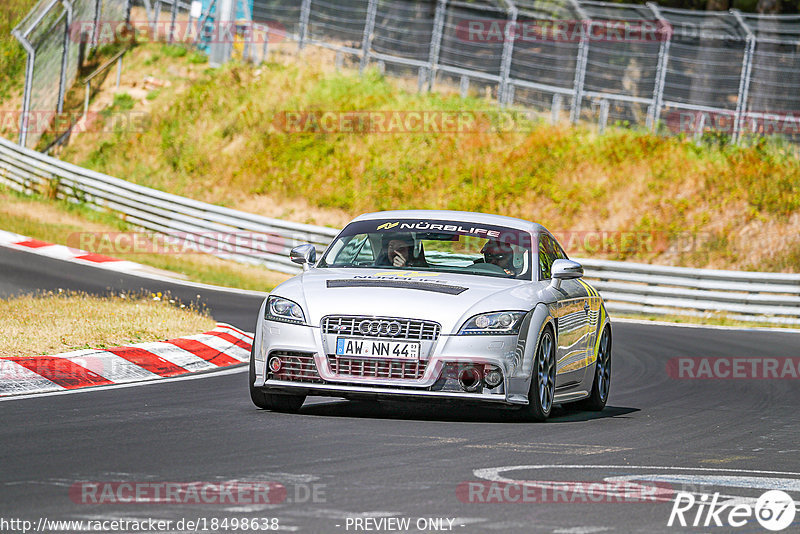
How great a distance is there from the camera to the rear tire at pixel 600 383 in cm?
1041

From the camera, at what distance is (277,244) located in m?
26.3

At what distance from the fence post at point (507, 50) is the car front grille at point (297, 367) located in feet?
75.9

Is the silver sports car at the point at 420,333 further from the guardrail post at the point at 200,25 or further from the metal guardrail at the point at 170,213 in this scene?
the guardrail post at the point at 200,25

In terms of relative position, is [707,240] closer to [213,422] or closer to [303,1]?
[303,1]

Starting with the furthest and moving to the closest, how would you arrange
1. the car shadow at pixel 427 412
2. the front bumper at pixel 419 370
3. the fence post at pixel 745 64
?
the fence post at pixel 745 64 → the car shadow at pixel 427 412 → the front bumper at pixel 419 370

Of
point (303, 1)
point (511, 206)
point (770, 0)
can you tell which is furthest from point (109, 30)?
point (770, 0)

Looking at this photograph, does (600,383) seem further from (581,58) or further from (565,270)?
(581,58)

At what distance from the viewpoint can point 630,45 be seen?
1158 inches

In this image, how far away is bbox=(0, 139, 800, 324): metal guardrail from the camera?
2392 centimetres

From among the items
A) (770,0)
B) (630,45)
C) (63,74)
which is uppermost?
(770,0)

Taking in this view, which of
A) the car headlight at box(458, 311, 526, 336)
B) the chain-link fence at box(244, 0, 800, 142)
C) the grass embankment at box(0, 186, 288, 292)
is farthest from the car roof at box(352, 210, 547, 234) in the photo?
the chain-link fence at box(244, 0, 800, 142)

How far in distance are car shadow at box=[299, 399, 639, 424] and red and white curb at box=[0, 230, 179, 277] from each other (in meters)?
14.2

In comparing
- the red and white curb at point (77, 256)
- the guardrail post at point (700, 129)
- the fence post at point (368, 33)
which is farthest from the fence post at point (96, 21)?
the guardrail post at point (700, 129)

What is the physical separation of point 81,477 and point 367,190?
26.7 metres
